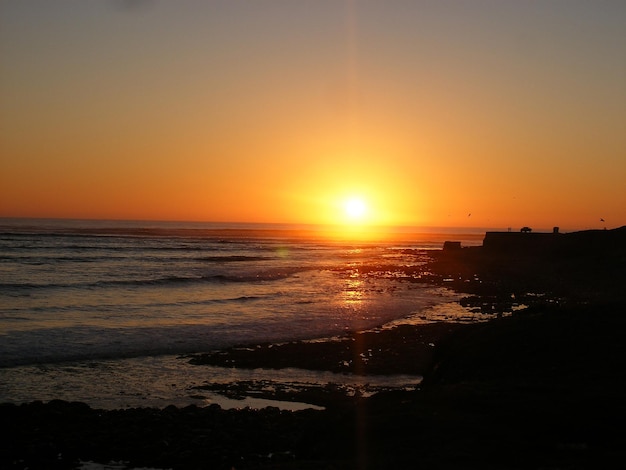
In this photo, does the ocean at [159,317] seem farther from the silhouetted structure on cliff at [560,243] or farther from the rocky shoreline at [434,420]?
the silhouetted structure on cliff at [560,243]

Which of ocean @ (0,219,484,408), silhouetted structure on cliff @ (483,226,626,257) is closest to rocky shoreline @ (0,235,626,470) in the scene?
ocean @ (0,219,484,408)

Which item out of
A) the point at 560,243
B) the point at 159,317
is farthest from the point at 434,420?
the point at 560,243

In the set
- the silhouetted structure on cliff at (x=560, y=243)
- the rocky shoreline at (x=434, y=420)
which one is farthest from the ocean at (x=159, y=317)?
the silhouetted structure on cliff at (x=560, y=243)

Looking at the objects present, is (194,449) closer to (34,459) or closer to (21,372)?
(34,459)

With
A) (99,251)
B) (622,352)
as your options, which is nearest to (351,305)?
(622,352)

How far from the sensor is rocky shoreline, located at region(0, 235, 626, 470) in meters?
7.01

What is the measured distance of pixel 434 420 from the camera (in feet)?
25.5

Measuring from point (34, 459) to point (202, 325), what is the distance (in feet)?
48.9

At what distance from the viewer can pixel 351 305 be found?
32.1m

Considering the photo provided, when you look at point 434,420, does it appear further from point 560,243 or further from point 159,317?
point 560,243

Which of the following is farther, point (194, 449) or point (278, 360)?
point (278, 360)

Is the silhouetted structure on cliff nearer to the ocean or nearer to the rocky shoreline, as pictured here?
the ocean

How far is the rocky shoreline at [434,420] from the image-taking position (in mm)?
7008

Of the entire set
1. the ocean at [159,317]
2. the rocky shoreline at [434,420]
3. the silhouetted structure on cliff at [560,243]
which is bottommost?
the ocean at [159,317]
